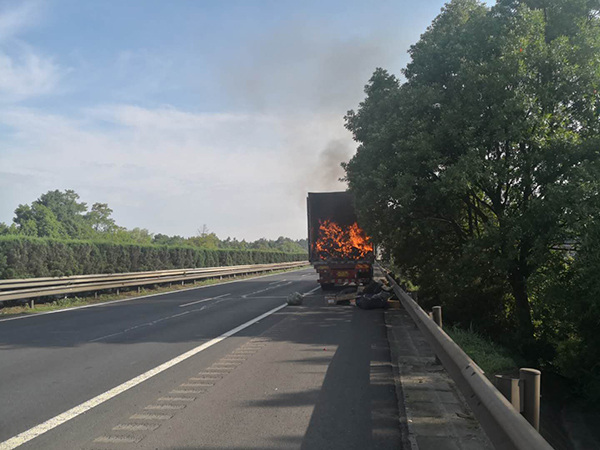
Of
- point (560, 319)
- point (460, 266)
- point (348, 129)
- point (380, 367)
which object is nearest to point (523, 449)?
point (380, 367)

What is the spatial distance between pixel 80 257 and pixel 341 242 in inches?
486

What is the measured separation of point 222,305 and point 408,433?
1277 cm

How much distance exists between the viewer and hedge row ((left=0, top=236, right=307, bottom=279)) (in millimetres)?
17625

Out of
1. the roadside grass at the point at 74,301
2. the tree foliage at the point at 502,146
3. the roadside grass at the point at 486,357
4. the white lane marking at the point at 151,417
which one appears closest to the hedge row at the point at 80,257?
the roadside grass at the point at 74,301

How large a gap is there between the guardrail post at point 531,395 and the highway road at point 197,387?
1.40 meters

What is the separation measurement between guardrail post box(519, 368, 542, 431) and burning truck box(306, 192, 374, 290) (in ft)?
54.9

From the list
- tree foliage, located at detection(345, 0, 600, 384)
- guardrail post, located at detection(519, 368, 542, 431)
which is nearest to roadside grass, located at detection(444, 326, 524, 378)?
tree foliage, located at detection(345, 0, 600, 384)

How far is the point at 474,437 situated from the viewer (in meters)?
4.04

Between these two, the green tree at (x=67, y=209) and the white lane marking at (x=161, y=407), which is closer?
the white lane marking at (x=161, y=407)

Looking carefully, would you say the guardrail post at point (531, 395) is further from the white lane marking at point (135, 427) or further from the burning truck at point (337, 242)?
the burning truck at point (337, 242)

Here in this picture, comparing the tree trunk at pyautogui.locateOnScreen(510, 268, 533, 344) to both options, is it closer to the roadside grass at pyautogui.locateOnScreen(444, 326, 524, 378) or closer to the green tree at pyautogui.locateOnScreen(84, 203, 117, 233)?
the roadside grass at pyautogui.locateOnScreen(444, 326, 524, 378)

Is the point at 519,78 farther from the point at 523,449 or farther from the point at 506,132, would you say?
the point at 523,449

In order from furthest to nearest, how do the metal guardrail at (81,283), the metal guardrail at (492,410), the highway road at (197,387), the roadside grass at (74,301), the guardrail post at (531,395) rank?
the metal guardrail at (81,283), the roadside grass at (74,301), the highway road at (197,387), the guardrail post at (531,395), the metal guardrail at (492,410)

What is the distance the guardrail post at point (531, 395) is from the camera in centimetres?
302
